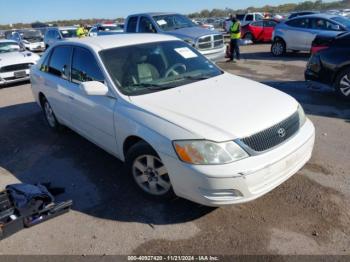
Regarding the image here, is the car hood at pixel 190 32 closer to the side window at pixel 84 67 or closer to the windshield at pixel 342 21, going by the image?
the windshield at pixel 342 21

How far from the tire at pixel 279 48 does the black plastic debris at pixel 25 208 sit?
41.2ft

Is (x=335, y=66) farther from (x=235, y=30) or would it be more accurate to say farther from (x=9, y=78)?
(x=9, y=78)

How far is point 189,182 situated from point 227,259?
711 millimetres

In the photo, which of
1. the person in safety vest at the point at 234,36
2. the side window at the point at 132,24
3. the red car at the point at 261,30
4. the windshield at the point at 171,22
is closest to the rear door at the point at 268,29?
the red car at the point at 261,30

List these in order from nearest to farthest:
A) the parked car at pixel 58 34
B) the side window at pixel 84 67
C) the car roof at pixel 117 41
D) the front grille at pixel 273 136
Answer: the front grille at pixel 273 136 → the side window at pixel 84 67 → the car roof at pixel 117 41 → the parked car at pixel 58 34

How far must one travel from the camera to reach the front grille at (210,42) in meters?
10.5

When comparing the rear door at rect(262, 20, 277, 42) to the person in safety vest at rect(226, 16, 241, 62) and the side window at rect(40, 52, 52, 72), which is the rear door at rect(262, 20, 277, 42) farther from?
the side window at rect(40, 52, 52, 72)

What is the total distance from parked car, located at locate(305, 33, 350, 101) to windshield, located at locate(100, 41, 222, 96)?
11.4 ft

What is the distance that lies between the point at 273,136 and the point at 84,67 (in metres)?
2.54

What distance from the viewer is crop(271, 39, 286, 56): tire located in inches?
551

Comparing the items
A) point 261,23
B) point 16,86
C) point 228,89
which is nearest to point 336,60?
point 228,89

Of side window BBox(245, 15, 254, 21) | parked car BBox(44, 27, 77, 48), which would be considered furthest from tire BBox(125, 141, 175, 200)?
side window BBox(245, 15, 254, 21)

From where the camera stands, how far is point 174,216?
341 cm

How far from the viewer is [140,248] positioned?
300 centimetres
